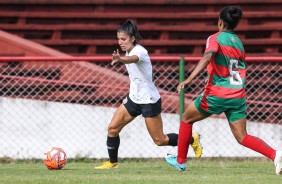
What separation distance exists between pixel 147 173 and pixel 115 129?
0.84 meters

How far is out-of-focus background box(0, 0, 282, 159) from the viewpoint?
47.8ft

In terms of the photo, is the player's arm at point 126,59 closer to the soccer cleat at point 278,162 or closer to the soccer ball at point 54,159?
the soccer ball at point 54,159

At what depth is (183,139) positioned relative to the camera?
36.7 ft

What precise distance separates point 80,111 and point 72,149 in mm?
539

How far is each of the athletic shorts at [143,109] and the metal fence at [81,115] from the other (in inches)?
85.2

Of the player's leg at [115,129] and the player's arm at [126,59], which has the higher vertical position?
the player's arm at [126,59]

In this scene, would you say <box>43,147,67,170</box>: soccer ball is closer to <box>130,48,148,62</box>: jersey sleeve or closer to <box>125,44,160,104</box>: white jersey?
<box>125,44,160,104</box>: white jersey

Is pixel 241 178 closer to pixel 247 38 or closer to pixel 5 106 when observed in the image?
pixel 5 106

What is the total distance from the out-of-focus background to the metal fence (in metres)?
0.01

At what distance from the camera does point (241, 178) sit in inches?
414

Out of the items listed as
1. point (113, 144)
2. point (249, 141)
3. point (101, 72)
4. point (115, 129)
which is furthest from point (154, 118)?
point (101, 72)

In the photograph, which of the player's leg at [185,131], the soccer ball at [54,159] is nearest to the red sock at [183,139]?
the player's leg at [185,131]

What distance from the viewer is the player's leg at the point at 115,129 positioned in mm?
11992

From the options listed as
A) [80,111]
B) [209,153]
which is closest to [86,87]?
[80,111]
